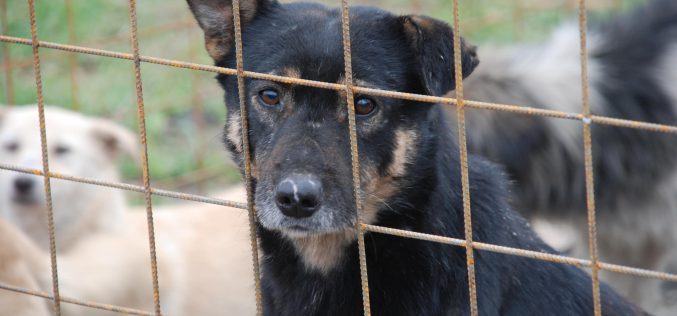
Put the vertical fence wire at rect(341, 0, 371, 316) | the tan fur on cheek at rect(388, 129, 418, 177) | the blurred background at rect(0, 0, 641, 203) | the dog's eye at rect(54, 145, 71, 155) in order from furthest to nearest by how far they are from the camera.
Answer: the blurred background at rect(0, 0, 641, 203) → the dog's eye at rect(54, 145, 71, 155) → the tan fur on cheek at rect(388, 129, 418, 177) → the vertical fence wire at rect(341, 0, 371, 316)

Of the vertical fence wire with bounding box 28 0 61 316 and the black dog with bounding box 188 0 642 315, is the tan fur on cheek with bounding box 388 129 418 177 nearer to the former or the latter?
the black dog with bounding box 188 0 642 315

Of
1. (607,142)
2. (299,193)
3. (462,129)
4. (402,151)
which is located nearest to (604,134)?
(607,142)

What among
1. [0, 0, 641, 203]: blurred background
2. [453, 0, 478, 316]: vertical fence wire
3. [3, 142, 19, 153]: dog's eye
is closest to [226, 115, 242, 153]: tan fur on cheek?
[453, 0, 478, 316]: vertical fence wire

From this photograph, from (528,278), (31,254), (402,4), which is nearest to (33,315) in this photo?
(31,254)

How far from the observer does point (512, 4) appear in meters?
8.27

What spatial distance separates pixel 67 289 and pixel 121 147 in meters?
0.92

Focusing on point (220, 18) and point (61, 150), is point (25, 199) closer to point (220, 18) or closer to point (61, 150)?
point (61, 150)

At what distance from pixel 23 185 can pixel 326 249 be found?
8.21 feet

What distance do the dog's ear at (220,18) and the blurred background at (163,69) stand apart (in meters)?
3.13

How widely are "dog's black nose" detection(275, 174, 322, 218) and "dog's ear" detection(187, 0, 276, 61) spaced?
668 millimetres

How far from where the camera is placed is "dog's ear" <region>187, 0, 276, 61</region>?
3.08 m

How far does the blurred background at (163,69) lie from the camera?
21.6ft

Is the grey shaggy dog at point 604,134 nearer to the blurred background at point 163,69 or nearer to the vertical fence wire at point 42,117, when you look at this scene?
the blurred background at point 163,69

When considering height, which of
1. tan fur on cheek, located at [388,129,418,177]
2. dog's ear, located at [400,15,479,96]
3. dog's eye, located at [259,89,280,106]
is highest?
dog's ear, located at [400,15,479,96]
